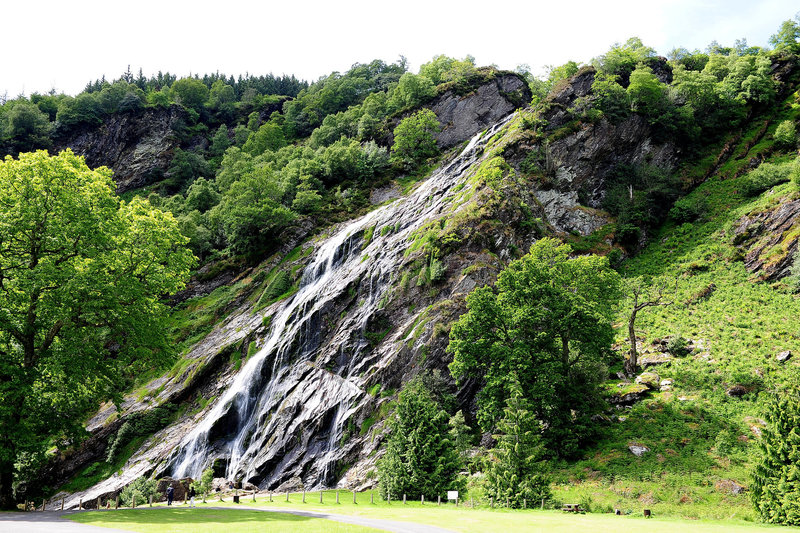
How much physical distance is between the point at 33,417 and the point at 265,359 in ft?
69.5

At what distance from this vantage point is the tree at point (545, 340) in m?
32.0

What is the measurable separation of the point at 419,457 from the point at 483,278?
60.6 feet

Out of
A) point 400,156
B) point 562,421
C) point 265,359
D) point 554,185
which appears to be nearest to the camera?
point 562,421

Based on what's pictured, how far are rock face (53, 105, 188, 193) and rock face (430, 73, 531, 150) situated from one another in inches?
2981

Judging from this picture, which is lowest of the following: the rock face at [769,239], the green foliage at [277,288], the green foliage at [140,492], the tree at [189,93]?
the green foliage at [140,492]

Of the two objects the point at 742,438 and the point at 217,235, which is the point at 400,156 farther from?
the point at 742,438

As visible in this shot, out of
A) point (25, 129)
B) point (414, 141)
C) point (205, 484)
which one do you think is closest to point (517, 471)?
point (205, 484)

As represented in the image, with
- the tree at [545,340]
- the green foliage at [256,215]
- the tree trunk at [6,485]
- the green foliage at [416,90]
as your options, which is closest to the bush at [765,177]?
the tree at [545,340]

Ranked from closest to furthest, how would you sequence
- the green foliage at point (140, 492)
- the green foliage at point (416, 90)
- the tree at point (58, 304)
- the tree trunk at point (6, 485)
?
the tree trunk at point (6, 485) → the tree at point (58, 304) → the green foliage at point (140, 492) → the green foliage at point (416, 90)

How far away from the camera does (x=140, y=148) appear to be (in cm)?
12450

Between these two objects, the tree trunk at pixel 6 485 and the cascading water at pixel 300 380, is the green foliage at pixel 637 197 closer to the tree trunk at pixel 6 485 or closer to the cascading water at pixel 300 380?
the cascading water at pixel 300 380

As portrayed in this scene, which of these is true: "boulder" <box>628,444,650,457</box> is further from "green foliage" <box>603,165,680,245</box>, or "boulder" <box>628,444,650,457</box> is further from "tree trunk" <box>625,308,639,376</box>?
"green foliage" <box>603,165,680,245</box>

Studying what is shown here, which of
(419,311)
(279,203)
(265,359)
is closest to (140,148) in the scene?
(279,203)

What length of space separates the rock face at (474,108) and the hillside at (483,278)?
0.41m
